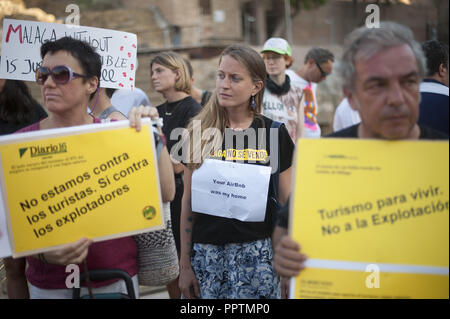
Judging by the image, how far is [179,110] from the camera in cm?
427

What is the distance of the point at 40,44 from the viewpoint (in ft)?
10.8

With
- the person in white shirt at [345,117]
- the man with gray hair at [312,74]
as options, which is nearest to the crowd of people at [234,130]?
the person in white shirt at [345,117]

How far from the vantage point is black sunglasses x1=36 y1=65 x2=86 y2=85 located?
214 cm

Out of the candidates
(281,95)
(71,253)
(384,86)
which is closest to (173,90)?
(281,95)

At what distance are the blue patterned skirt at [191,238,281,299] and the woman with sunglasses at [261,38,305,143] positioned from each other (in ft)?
7.95

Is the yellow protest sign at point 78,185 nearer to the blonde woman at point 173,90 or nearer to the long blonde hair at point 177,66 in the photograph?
the blonde woman at point 173,90

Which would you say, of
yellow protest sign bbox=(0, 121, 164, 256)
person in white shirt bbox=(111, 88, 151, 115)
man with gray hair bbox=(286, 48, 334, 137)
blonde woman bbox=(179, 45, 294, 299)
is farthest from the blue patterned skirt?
man with gray hair bbox=(286, 48, 334, 137)

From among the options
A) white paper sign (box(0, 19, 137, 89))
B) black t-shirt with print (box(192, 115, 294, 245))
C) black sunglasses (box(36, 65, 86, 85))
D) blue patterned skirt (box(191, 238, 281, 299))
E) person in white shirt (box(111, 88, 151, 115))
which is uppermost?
white paper sign (box(0, 19, 137, 89))

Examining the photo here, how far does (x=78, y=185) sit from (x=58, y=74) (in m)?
0.56

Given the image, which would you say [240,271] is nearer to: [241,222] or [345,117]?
[241,222]

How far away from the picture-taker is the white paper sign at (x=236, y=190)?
256 centimetres

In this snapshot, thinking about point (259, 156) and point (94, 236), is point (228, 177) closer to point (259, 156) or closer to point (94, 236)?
point (259, 156)

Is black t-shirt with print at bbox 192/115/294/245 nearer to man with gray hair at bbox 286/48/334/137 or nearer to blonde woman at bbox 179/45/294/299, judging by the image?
blonde woman at bbox 179/45/294/299
